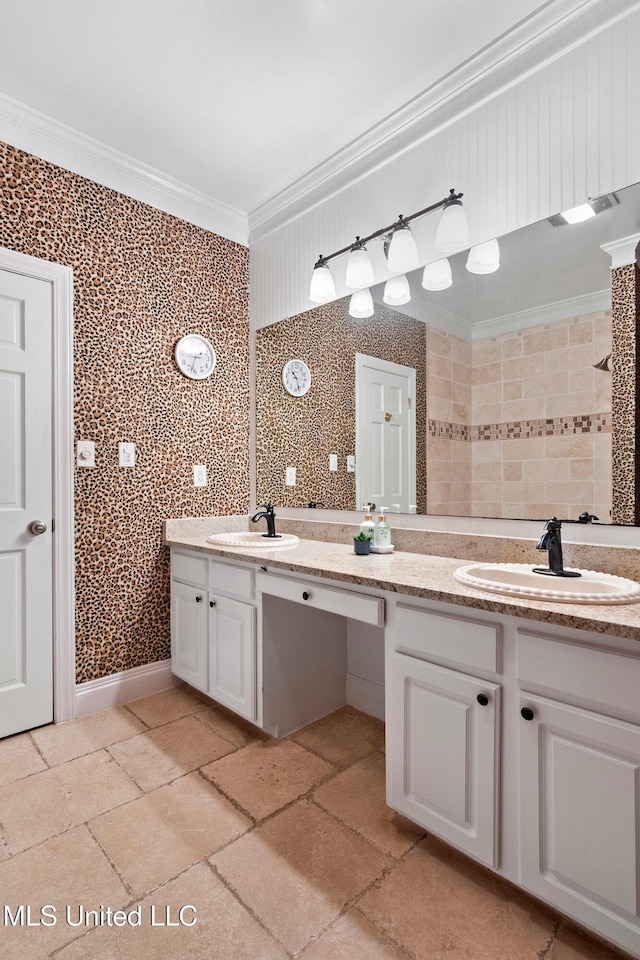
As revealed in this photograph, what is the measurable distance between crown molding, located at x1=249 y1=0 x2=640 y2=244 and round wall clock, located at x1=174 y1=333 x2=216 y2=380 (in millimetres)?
907

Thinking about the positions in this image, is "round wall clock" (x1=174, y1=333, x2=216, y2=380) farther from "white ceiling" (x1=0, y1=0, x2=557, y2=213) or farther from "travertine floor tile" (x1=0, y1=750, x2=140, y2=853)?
"travertine floor tile" (x1=0, y1=750, x2=140, y2=853)

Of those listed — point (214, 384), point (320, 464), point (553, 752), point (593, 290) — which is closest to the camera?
point (553, 752)

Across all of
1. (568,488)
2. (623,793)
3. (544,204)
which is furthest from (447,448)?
(623,793)

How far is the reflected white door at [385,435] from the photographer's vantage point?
2197mm

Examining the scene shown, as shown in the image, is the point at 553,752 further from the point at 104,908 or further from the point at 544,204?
the point at 544,204

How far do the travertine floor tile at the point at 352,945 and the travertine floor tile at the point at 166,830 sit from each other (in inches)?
17.5

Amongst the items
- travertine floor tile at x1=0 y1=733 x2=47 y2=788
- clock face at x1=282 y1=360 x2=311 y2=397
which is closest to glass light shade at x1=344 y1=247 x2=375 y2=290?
clock face at x1=282 y1=360 x2=311 y2=397

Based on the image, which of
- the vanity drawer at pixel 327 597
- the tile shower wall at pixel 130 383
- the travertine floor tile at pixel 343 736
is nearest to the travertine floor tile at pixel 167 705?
the tile shower wall at pixel 130 383

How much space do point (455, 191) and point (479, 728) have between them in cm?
199

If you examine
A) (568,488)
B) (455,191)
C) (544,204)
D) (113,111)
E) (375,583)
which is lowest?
(375,583)

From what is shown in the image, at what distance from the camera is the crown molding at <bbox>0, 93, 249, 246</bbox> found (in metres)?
2.12

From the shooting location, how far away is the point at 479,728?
4.33ft

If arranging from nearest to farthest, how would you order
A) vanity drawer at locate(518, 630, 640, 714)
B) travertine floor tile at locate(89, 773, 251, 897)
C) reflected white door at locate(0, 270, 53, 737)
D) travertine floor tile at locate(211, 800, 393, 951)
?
vanity drawer at locate(518, 630, 640, 714)
travertine floor tile at locate(211, 800, 393, 951)
travertine floor tile at locate(89, 773, 251, 897)
reflected white door at locate(0, 270, 53, 737)

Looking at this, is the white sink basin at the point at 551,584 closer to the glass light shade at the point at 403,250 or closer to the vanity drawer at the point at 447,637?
the vanity drawer at the point at 447,637
